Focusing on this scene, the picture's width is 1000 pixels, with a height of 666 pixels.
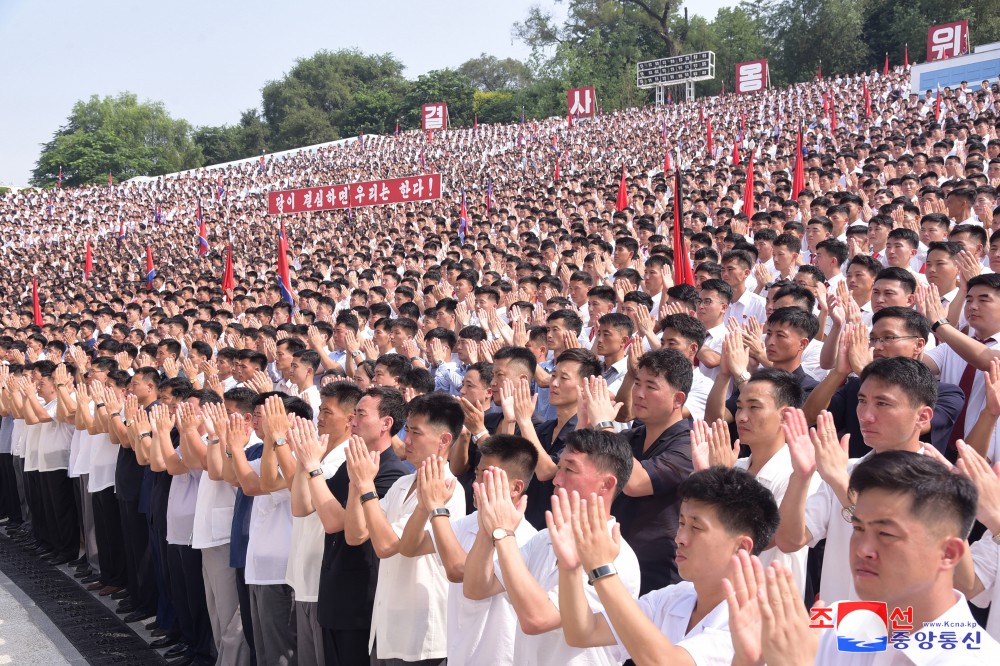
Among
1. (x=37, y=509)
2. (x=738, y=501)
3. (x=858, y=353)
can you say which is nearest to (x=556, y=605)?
(x=738, y=501)

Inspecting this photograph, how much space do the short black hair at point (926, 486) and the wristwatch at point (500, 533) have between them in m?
1.00

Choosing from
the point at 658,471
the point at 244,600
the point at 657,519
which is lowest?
the point at 244,600

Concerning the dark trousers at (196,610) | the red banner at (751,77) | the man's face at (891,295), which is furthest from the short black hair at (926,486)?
the red banner at (751,77)

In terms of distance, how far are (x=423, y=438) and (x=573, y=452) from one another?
951 millimetres

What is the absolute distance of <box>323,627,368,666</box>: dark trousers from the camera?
4.08 metres

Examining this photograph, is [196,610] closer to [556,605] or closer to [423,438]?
[423,438]

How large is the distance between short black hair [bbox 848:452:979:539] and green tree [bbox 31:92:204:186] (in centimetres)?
5348

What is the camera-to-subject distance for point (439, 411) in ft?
12.6

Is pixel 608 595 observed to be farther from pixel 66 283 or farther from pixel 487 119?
pixel 487 119

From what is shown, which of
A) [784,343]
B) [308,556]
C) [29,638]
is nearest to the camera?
[308,556]

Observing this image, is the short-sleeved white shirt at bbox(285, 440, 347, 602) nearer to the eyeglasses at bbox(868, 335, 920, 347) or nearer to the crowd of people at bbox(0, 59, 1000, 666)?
the crowd of people at bbox(0, 59, 1000, 666)

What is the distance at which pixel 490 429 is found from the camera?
16.1ft

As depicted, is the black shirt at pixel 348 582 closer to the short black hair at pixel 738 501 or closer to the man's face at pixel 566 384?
the man's face at pixel 566 384

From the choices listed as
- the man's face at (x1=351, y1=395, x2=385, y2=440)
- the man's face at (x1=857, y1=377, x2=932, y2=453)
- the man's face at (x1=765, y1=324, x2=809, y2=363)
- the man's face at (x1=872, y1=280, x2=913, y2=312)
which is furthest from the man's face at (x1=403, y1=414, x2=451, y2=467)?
the man's face at (x1=872, y1=280, x2=913, y2=312)
